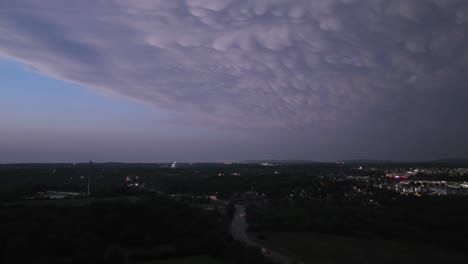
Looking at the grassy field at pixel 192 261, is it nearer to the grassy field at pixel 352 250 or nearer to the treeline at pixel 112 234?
the treeline at pixel 112 234

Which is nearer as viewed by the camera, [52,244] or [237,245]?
[52,244]

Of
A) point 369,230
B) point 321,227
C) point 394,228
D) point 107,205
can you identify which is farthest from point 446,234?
point 107,205

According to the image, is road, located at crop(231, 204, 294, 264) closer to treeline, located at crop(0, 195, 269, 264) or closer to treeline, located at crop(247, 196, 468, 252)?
treeline, located at crop(247, 196, 468, 252)

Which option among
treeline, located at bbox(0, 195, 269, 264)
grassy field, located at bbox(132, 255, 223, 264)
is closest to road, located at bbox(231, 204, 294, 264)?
treeline, located at bbox(0, 195, 269, 264)

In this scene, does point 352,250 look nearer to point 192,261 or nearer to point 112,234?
point 192,261

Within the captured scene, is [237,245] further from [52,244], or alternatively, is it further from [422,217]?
[422,217]

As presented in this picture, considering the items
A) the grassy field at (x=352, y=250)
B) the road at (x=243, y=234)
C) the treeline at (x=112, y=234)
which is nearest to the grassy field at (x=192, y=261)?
the treeline at (x=112, y=234)
